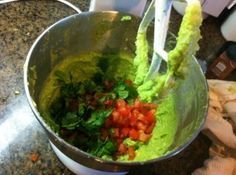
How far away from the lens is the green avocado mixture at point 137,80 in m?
0.62

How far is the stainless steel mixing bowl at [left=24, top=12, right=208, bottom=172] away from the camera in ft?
2.17

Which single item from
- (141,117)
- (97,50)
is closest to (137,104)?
(141,117)

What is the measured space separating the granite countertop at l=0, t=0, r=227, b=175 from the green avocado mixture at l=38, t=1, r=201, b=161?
2.8 inches

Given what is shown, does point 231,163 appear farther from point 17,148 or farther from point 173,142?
point 17,148

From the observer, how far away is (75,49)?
0.81m

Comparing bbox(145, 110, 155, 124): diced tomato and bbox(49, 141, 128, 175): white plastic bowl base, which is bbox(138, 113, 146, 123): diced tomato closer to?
bbox(145, 110, 155, 124): diced tomato

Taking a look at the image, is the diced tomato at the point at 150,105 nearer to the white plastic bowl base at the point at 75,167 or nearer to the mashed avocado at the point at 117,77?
the mashed avocado at the point at 117,77

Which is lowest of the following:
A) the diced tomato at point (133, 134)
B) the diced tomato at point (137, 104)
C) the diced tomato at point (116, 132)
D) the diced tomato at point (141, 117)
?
the diced tomato at point (116, 132)

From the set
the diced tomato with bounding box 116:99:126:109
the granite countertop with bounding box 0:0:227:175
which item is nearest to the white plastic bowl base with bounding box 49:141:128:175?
the granite countertop with bounding box 0:0:227:175

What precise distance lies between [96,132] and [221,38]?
512mm

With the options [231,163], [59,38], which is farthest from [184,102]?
[59,38]

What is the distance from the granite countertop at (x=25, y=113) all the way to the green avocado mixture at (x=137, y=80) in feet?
0.23

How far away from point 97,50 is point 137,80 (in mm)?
133

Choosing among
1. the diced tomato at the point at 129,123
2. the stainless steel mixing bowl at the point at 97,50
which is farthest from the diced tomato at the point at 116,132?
the stainless steel mixing bowl at the point at 97,50
